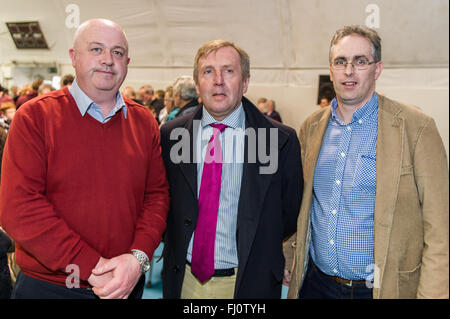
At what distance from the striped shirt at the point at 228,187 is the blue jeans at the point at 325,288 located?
400 mm

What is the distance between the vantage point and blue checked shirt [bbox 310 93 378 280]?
5.18 ft

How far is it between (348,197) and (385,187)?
0.16 meters

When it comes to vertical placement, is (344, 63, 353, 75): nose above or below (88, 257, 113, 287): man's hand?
above

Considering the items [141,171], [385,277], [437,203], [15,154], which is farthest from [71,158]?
[437,203]

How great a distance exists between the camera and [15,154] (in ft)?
4.15

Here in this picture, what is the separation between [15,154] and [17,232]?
28 centimetres

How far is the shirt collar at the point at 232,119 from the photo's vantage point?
1739mm

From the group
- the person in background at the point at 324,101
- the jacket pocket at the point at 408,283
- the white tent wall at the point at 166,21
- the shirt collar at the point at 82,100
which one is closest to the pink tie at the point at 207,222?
the shirt collar at the point at 82,100

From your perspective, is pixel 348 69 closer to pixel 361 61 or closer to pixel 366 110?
pixel 361 61

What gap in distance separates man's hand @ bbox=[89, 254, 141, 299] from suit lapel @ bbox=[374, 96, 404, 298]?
1034 millimetres

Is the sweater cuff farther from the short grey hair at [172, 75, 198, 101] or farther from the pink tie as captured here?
the short grey hair at [172, 75, 198, 101]

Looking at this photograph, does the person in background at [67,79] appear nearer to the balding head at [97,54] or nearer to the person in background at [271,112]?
the balding head at [97,54]

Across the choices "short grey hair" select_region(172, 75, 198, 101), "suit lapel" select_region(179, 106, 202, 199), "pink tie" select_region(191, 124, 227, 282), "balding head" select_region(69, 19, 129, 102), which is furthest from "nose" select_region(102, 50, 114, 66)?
"short grey hair" select_region(172, 75, 198, 101)
